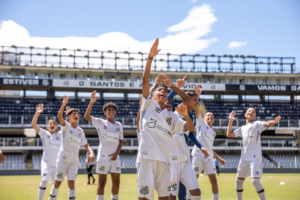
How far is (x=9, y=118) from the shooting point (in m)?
38.1

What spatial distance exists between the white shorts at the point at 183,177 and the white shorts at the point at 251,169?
9.13ft

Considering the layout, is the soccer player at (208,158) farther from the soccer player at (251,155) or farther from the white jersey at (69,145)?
the white jersey at (69,145)

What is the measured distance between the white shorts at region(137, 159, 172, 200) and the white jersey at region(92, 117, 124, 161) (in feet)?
10.2

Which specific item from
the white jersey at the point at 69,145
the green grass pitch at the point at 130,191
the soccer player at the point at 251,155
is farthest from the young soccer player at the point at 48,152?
the soccer player at the point at 251,155

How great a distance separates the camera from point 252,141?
29.7 feet

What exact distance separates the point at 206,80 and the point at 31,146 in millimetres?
31010

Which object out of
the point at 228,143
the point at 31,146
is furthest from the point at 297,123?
the point at 31,146

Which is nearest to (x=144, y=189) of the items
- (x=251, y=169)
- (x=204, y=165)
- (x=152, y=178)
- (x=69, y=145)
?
(x=152, y=178)

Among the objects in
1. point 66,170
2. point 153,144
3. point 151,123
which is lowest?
point 66,170

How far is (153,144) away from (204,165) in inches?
149

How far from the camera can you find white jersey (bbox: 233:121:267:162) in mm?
8941

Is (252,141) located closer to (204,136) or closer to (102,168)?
(204,136)

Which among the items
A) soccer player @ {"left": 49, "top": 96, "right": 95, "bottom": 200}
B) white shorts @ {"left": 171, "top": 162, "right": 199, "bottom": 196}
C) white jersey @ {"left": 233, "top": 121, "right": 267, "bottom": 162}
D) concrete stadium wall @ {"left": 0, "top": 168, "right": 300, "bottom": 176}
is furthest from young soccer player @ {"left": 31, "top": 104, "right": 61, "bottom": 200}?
concrete stadium wall @ {"left": 0, "top": 168, "right": 300, "bottom": 176}

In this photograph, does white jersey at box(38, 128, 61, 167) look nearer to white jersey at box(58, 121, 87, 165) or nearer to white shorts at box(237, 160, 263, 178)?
white jersey at box(58, 121, 87, 165)
